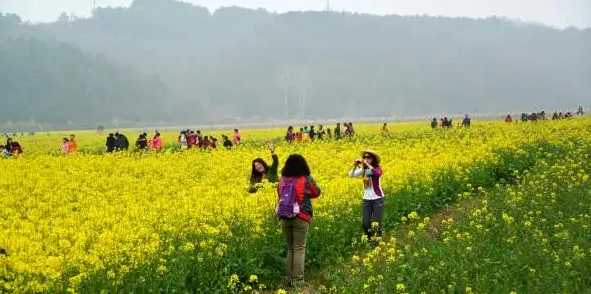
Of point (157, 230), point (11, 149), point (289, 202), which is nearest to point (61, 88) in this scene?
point (11, 149)

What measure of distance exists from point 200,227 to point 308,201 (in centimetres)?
220

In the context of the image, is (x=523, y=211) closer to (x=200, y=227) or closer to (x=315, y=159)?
(x=200, y=227)

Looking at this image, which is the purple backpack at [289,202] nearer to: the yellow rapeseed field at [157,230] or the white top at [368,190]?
the yellow rapeseed field at [157,230]

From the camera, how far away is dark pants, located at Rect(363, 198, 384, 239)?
11023 mm

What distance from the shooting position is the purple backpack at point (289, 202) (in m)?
9.27

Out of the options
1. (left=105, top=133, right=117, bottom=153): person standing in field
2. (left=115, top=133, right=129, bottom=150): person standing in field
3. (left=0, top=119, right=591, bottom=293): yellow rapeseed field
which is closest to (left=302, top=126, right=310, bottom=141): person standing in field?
(left=115, top=133, right=129, bottom=150): person standing in field

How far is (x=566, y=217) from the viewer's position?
10570mm

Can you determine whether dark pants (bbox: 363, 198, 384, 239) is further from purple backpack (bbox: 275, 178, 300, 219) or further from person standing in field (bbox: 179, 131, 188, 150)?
person standing in field (bbox: 179, 131, 188, 150)

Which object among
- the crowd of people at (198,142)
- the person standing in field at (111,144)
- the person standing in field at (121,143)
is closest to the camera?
the crowd of people at (198,142)

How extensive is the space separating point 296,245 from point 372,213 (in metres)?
2.11

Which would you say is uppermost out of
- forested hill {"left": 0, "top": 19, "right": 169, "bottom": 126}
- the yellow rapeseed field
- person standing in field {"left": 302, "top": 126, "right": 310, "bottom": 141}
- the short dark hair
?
forested hill {"left": 0, "top": 19, "right": 169, "bottom": 126}

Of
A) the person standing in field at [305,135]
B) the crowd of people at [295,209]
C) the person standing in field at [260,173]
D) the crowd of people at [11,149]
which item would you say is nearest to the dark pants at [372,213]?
the crowd of people at [295,209]

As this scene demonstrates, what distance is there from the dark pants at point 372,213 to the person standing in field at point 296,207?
6.07ft

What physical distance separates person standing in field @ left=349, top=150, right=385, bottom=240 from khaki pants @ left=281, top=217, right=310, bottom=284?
181 cm
